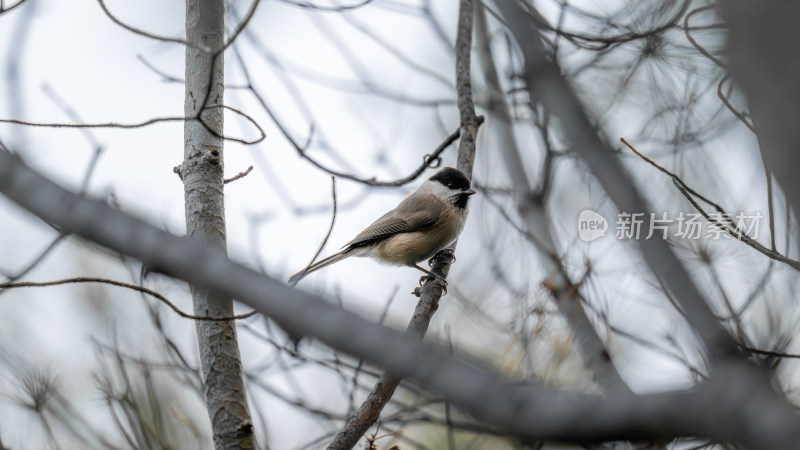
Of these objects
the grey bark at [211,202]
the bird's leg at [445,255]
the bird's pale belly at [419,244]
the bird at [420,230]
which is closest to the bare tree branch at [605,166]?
the grey bark at [211,202]

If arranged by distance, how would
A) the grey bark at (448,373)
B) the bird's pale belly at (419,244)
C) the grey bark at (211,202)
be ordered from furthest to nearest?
the bird's pale belly at (419,244)
the grey bark at (211,202)
the grey bark at (448,373)

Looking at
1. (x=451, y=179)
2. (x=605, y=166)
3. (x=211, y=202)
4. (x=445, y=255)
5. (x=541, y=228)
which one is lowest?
(x=605, y=166)

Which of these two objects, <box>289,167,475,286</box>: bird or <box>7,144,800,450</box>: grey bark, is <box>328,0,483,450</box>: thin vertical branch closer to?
<box>289,167,475,286</box>: bird

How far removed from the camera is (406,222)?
550 centimetres

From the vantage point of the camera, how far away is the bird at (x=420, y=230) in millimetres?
5320

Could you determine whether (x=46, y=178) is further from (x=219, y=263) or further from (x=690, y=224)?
(x=690, y=224)

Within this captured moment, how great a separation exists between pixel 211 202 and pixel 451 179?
8.25 ft

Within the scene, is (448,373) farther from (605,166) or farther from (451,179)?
(451,179)

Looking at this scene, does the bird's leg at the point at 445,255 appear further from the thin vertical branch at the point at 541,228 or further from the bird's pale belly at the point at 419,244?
the thin vertical branch at the point at 541,228

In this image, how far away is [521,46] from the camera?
10.6 feet

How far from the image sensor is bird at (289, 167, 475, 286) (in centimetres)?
532

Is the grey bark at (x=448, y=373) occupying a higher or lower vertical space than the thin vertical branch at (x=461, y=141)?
lower

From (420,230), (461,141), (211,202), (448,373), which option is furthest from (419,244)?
(448,373)

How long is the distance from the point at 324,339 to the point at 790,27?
1.15m
